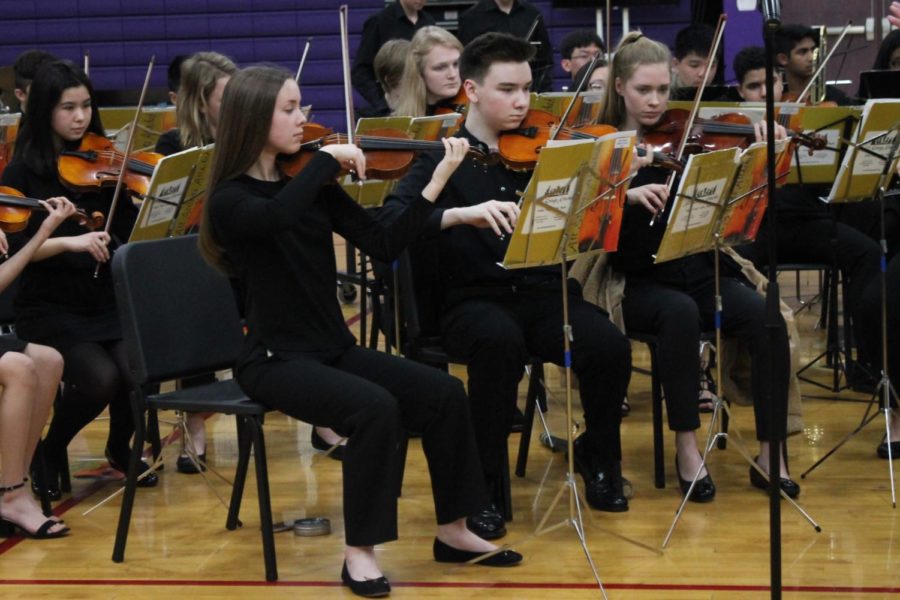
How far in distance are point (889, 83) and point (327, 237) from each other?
2215mm

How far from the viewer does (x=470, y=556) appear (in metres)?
3.13

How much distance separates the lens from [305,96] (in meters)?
9.41

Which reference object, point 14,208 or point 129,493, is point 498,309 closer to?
point 129,493

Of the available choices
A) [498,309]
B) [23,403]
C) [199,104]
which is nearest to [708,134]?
[498,309]

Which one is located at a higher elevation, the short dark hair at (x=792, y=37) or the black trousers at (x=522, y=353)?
the short dark hair at (x=792, y=37)

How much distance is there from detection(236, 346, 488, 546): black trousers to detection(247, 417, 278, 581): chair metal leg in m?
0.07

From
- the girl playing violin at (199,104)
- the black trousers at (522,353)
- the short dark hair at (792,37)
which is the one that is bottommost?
the black trousers at (522,353)

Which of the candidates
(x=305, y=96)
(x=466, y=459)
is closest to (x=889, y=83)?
(x=466, y=459)

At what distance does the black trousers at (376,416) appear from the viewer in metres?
2.94

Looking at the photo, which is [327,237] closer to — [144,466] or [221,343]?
[221,343]

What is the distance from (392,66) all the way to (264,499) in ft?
8.08

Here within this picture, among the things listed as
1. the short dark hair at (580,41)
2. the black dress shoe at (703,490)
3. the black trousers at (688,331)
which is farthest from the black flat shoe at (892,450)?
the short dark hair at (580,41)

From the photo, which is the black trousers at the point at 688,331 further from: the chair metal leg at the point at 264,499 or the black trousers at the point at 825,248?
the chair metal leg at the point at 264,499

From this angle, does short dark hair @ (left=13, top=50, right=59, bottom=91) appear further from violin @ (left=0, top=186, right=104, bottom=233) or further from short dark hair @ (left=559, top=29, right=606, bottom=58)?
short dark hair @ (left=559, top=29, right=606, bottom=58)
